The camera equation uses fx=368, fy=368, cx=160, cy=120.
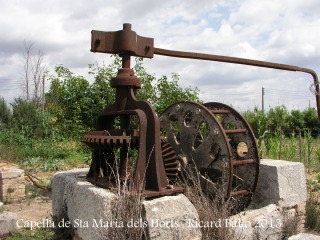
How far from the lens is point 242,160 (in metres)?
4.34

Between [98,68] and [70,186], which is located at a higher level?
[98,68]

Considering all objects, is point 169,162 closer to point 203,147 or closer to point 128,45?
point 203,147

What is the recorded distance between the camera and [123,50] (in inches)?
148

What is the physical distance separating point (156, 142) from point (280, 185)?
6.13 ft

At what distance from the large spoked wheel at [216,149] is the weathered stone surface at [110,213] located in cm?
79

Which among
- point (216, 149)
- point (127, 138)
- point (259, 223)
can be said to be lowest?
point (259, 223)

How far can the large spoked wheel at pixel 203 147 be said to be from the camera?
402 cm

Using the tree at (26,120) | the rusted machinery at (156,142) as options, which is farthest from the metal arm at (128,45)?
the tree at (26,120)

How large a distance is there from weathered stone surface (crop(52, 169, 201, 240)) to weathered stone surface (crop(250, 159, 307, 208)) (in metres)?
1.60

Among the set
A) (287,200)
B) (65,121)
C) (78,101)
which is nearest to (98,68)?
(78,101)

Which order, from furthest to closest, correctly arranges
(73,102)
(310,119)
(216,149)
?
(310,119)
(73,102)
(216,149)

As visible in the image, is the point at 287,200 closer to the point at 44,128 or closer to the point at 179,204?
the point at 179,204

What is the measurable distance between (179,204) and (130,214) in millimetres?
450

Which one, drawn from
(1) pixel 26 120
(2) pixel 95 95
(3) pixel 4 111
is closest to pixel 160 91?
(2) pixel 95 95
